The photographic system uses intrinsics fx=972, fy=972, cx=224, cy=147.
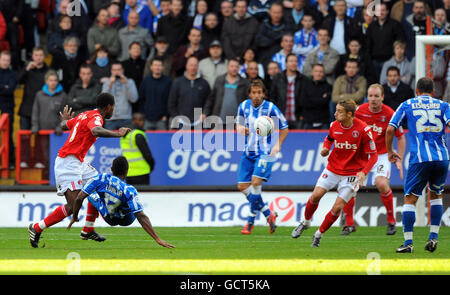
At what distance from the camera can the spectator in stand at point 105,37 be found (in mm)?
19297

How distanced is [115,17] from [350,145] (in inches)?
331

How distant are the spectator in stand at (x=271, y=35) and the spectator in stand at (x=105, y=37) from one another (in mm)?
2832

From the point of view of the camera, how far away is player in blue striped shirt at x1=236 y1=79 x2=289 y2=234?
576 inches

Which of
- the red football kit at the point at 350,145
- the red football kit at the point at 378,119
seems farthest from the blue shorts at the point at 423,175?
the red football kit at the point at 378,119

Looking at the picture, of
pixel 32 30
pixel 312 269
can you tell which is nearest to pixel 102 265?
pixel 312 269

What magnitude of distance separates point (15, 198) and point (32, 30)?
4.67 metres

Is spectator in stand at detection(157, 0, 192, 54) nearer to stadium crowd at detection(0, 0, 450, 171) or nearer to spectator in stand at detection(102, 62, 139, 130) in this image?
stadium crowd at detection(0, 0, 450, 171)

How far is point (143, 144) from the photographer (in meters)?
16.9

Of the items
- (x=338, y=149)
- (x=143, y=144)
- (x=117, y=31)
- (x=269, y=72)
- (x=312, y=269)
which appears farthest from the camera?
(x=117, y=31)

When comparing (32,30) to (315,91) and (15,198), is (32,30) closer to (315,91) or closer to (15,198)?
(15,198)

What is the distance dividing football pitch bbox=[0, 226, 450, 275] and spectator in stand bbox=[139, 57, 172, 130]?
10.5ft

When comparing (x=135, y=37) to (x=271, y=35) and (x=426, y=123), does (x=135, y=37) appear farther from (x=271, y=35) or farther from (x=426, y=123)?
(x=426, y=123)

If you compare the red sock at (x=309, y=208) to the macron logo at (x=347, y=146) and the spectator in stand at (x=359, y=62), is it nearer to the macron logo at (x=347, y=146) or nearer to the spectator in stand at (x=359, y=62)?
the macron logo at (x=347, y=146)

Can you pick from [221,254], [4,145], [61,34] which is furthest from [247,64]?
[221,254]
